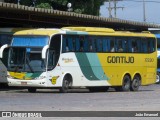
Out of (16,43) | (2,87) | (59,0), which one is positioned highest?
(59,0)

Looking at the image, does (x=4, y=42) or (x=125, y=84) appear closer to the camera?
(x=4, y=42)

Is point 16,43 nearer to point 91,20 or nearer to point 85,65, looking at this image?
point 85,65

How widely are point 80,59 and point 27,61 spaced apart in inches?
125

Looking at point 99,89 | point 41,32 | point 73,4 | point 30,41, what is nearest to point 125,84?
point 99,89

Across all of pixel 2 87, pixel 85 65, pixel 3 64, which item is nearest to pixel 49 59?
pixel 85 65

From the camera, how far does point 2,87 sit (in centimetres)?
3816

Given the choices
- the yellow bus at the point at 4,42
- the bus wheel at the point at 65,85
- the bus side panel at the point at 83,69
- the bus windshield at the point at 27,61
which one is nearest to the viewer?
the bus windshield at the point at 27,61

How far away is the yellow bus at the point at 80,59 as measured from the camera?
2972cm

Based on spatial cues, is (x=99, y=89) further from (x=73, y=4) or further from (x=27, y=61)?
(x=73, y=4)

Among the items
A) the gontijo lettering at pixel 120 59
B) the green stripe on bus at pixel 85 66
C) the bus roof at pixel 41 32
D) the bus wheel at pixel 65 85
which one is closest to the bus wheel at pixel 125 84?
the gontijo lettering at pixel 120 59

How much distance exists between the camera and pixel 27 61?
29781mm

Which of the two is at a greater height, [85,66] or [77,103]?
[85,66]

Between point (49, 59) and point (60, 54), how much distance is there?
2.31 feet

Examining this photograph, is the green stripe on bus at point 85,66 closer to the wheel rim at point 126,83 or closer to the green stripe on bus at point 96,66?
the green stripe on bus at point 96,66
